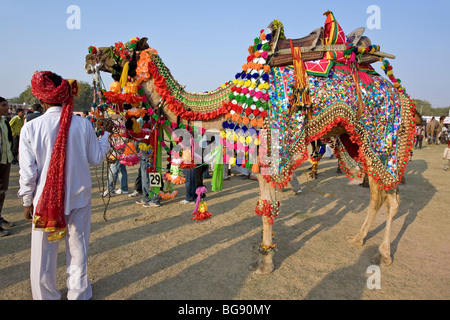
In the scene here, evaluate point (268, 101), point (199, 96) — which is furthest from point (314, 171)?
point (199, 96)

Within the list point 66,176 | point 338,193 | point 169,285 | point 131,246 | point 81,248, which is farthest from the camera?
point 338,193

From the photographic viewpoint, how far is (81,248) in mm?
2850

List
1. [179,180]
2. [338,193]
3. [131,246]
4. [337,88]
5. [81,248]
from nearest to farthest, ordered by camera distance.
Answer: [81,248] < [337,88] < [179,180] < [131,246] < [338,193]

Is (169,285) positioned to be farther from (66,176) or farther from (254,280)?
(66,176)

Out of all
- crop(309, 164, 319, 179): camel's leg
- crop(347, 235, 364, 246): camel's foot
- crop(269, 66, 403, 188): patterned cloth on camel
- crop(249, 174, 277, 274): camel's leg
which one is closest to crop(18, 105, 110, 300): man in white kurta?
crop(249, 174, 277, 274): camel's leg

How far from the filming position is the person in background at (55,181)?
8.18 feet

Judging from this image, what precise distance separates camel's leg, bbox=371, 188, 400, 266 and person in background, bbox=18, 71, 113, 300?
3.99 metres

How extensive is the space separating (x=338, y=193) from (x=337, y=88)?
4795mm

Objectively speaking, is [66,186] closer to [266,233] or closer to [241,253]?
[266,233]

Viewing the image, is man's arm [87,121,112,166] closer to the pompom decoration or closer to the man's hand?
the man's hand

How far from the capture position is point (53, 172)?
2508 mm

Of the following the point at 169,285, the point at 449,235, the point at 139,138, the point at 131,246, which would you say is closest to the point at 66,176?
the point at 139,138

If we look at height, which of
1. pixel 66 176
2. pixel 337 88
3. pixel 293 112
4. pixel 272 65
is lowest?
pixel 66 176

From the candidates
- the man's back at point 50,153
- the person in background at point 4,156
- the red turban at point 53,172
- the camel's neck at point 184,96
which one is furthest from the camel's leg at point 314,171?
the person in background at point 4,156
